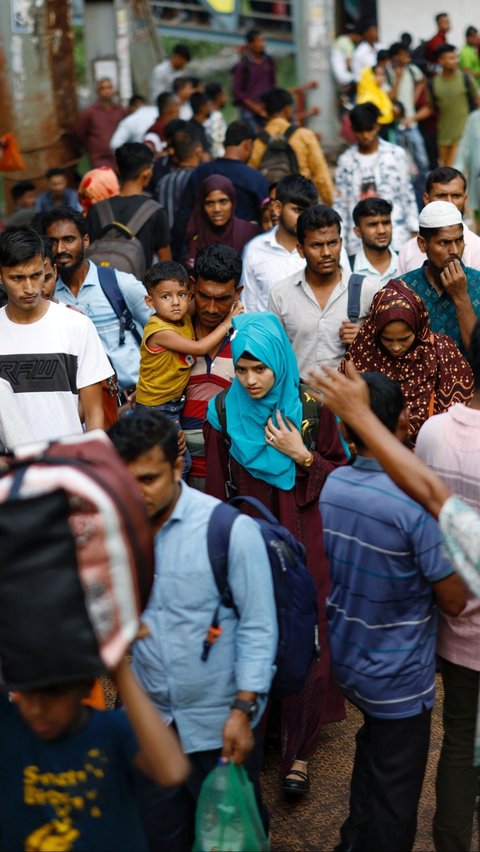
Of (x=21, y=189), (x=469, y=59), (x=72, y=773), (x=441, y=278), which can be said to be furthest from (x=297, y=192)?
(x=469, y=59)

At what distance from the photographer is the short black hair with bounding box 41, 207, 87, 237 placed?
6812 millimetres

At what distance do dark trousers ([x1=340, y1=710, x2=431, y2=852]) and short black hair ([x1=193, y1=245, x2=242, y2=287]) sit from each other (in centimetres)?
239

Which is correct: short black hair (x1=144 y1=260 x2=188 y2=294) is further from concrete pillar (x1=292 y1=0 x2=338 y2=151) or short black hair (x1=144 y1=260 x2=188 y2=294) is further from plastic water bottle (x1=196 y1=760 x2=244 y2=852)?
concrete pillar (x1=292 y1=0 x2=338 y2=151)

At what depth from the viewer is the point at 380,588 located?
3.82 metres

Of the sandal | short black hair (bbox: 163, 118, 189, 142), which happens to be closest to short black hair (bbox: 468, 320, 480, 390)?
the sandal

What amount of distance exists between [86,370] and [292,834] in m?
2.12

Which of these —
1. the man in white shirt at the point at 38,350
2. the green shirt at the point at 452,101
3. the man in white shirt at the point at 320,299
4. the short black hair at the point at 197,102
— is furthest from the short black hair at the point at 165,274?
the green shirt at the point at 452,101

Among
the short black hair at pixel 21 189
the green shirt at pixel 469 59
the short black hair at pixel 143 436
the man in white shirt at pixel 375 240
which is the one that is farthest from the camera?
the green shirt at pixel 469 59

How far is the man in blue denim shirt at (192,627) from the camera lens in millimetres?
3656

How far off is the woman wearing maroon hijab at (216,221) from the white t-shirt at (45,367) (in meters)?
2.87

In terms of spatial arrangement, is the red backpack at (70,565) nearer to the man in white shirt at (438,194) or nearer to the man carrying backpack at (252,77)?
the man in white shirt at (438,194)

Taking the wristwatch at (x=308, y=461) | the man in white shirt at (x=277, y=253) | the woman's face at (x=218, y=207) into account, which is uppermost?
the woman's face at (x=218, y=207)

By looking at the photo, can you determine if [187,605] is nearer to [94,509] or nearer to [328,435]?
[94,509]

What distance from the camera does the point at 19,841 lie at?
3.35 meters
